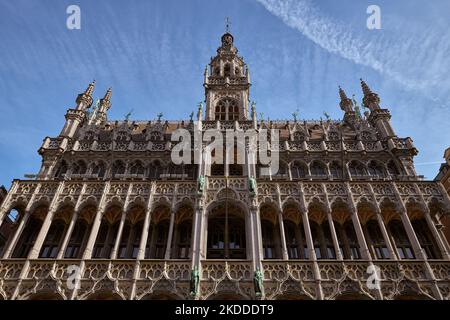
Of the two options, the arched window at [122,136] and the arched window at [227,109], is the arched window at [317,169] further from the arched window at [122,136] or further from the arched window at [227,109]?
the arched window at [122,136]

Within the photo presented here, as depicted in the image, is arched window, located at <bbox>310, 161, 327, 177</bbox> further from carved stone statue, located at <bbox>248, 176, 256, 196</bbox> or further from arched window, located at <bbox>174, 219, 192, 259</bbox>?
arched window, located at <bbox>174, 219, 192, 259</bbox>

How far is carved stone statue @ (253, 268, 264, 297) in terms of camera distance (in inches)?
690

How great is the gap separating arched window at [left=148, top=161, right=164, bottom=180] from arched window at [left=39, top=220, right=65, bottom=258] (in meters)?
7.54

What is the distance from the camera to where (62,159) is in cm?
2678

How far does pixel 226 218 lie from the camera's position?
2044 cm

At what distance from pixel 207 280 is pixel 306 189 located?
9387 mm

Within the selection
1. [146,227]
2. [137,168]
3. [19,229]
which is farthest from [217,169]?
[19,229]

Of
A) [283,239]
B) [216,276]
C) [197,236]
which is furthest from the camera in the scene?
[283,239]

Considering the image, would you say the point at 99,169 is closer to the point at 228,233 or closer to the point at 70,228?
the point at 70,228

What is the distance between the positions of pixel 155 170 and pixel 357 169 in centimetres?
1733

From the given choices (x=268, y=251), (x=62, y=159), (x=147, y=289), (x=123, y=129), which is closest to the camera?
(x=147, y=289)

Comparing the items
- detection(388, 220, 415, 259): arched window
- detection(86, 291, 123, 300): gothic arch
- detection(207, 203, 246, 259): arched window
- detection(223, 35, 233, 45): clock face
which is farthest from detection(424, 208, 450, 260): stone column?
detection(223, 35, 233, 45): clock face
